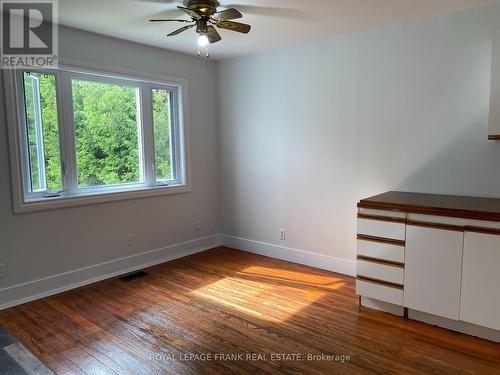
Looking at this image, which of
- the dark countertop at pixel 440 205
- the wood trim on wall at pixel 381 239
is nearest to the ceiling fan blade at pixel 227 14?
the dark countertop at pixel 440 205

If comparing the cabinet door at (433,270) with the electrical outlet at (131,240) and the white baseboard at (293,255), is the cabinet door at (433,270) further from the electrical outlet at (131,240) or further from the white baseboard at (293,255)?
the electrical outlet at (131,240)

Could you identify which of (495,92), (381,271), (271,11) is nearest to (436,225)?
(381,271)

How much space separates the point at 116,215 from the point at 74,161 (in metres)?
0.69

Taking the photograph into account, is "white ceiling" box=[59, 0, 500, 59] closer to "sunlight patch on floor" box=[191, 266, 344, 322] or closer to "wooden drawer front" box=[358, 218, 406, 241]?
"wooden drawer front" box=[358, 218, 406, 241]

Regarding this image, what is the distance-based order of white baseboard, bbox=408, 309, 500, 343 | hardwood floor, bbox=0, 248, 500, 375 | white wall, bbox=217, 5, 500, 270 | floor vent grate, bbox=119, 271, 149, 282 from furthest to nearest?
floor vent grate, bbox=119, 271, 149, 282 < white wall, bbox=217, 5, 500, 270 < white baseboard, bbox=408, 309, 500, 343 < hardwood floor, bbox=0, 248, 500, 375

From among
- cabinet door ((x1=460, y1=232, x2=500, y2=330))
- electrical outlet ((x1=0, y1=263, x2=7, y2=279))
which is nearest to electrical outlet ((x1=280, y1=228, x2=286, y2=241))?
cabinet door ((x1=460, y1=232, x2=500, y2=330))

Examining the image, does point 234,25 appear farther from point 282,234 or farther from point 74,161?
point 282,234

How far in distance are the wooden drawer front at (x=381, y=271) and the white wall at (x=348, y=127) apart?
0.76m

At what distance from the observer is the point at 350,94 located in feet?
11.6

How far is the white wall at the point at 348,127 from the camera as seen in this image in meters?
2.90

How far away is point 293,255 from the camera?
13.6 feet

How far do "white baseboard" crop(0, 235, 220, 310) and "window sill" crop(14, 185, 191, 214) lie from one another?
65cm

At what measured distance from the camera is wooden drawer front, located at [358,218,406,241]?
2701 mm

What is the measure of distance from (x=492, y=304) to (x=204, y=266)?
8.89 ft
